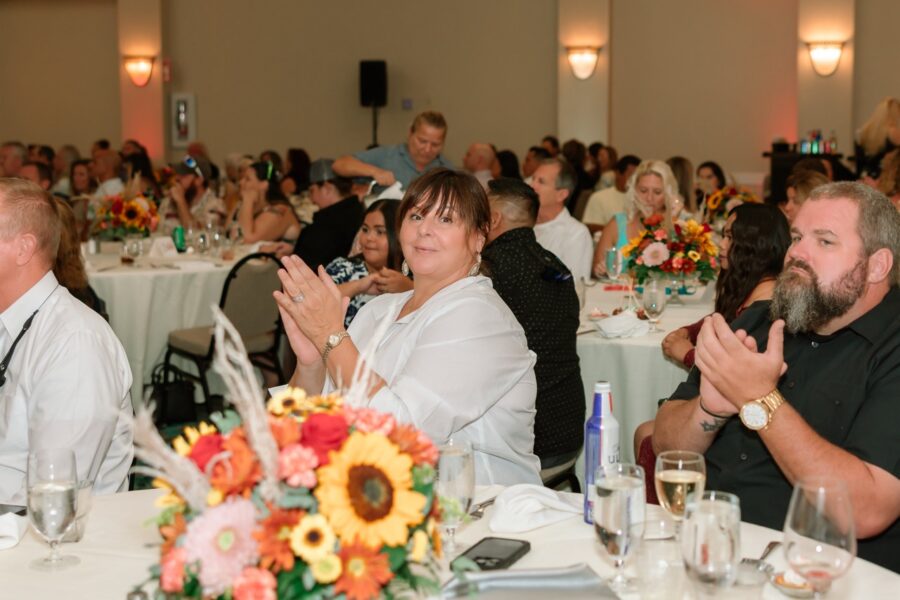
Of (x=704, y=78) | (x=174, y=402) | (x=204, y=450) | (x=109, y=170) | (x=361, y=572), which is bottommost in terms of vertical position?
(x=174, y=402)

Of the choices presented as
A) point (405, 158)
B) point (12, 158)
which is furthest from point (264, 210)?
point (12, 158)

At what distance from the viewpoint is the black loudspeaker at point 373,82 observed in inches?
581

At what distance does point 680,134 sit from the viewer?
1380cm

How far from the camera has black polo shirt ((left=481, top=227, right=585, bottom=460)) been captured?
3.77 metres

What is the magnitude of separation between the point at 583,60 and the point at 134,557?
1231cm

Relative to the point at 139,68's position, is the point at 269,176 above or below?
below

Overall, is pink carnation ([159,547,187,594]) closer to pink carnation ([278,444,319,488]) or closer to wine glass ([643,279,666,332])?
pink carnation ([278,444,319,488])

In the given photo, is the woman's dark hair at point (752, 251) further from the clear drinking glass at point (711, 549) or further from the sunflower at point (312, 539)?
the sunflower at point (312, 539)

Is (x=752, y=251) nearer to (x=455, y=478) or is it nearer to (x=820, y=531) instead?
(x=455, y=478)

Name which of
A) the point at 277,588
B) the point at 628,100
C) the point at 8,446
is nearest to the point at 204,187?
the point at 628,100

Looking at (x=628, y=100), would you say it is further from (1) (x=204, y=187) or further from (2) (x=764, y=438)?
(2) (x=764, y=438)

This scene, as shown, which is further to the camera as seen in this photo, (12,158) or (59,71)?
(59,71)

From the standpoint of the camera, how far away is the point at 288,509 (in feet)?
4.51

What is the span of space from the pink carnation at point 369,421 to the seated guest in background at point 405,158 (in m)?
5.01
